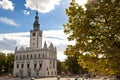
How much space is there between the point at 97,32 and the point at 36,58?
87.3 m

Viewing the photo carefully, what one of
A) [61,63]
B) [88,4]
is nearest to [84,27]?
[88,4]

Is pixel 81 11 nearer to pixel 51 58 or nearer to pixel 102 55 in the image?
pixel 102 55

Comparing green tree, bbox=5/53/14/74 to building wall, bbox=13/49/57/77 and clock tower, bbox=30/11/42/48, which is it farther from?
clock tower, bbox=30/11/42/48

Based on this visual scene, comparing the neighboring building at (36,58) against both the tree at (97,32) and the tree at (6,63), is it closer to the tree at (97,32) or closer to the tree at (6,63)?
the tree at (6,63)

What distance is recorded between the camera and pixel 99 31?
12.8 metres

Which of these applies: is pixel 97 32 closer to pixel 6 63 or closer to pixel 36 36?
pixel 36 36

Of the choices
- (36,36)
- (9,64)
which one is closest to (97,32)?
(36,36)

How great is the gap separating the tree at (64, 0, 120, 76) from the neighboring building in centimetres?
8286

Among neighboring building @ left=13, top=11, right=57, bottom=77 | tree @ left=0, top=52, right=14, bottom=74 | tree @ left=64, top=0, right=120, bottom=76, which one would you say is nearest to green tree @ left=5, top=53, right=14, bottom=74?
tree @ left=0, top=52, right=14, bottom=74

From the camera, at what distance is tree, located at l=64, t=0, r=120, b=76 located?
40.4 feet

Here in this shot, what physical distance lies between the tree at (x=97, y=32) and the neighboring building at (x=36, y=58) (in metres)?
82.9

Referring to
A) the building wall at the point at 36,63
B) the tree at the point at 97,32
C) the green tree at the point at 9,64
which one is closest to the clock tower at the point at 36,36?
the building wall at the point at 36,63

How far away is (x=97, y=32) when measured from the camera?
501 inches

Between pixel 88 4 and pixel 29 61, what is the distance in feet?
293
